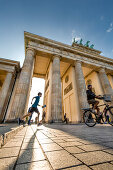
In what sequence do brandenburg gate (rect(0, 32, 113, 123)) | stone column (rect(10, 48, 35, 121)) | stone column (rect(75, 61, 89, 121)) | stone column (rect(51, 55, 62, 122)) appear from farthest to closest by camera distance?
1. stone column (rect(75, 61, 89, 121))
2. brandenburg gate (rect(0, 32, 113, 123))
3. stone column (rect(51, 55, 62, 122))
4. stone column (rect(10, 48, 35, 121))

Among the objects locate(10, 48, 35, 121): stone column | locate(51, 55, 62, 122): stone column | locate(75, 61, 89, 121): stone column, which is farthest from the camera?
locate(75, 61, 89, 121): stone column

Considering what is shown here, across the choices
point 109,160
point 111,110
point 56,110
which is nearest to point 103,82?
point 56,110

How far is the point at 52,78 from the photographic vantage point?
9.21 meters

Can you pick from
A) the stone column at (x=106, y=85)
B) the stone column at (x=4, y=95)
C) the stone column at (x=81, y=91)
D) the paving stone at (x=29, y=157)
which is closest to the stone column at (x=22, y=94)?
the stone column at (x=4, y=95)

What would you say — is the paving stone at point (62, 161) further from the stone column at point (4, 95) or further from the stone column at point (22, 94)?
the stone column at point (4, 95)

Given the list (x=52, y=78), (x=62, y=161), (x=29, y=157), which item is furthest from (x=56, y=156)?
(x=52, y=78)

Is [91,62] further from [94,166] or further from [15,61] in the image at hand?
[94,166]

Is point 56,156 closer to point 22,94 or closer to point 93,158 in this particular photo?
point 93,158

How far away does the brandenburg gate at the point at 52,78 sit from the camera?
7.36 m

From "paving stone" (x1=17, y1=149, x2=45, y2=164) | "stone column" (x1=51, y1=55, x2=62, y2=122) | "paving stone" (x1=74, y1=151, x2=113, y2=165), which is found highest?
"stone column" (x1=51, y1=55, x2=62, y2=122)

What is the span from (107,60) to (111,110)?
45.6 feet

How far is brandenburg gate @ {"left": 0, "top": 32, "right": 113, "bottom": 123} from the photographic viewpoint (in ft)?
24.1

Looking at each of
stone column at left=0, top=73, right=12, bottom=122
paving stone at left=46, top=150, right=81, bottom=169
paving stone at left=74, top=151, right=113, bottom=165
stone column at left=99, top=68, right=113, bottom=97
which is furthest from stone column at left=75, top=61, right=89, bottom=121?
stone column at left=0, top=73, right=12, bottom=122

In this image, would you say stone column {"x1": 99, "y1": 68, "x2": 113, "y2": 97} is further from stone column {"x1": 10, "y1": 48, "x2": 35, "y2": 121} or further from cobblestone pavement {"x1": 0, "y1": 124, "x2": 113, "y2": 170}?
cobblestone pavement {"x1": 0, "y1": 124, "x2": 113, "y2": 170}
